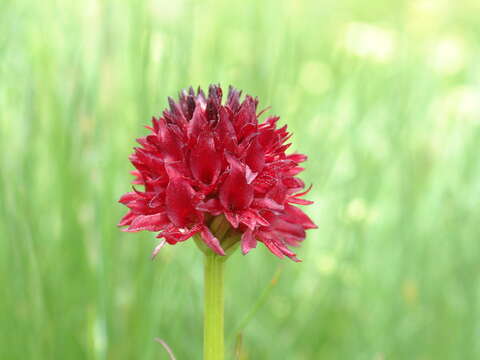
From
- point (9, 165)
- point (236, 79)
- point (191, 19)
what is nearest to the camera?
point (9, 165)

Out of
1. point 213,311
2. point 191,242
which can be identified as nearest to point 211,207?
point 213,311

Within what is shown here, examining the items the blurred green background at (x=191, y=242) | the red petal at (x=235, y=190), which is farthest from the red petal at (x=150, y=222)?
the blurred green background at (x=191, y=242)

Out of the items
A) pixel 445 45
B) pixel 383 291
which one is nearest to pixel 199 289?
pixel 383 291

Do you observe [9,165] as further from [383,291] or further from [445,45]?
[445,45]

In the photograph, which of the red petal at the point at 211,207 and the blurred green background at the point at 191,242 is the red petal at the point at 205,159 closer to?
the red petal at the point at 211,207

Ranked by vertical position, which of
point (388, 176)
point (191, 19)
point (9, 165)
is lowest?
point (388, 176)

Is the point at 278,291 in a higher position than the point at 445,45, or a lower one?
lower
